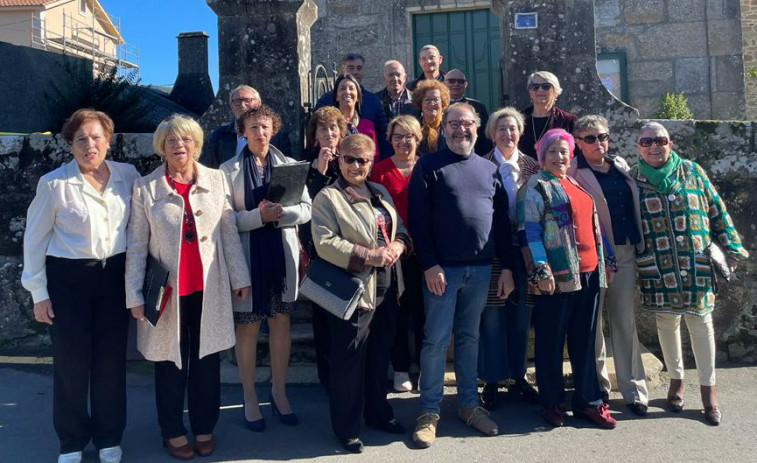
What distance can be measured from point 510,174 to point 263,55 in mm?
2316

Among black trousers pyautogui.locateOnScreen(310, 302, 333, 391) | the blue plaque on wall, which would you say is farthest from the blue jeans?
the blue plaque on wall

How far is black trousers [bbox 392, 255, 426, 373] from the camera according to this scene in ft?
13.7

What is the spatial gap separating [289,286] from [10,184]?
2.99m

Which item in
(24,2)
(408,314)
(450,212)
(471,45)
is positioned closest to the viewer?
(450,212)

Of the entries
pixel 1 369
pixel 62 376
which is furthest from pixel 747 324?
pixel 1 369

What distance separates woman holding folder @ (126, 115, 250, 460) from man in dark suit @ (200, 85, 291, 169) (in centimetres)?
70

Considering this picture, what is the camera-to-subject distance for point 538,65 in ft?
17.1

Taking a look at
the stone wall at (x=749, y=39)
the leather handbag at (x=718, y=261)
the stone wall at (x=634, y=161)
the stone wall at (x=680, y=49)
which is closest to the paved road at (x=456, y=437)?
the stone wall at (x=634, y=161)

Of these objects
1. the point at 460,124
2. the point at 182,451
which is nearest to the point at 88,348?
the point at 182,451

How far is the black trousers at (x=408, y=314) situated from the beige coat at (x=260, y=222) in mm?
707

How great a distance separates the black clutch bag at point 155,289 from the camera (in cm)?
339

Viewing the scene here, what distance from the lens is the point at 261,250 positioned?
153 inches

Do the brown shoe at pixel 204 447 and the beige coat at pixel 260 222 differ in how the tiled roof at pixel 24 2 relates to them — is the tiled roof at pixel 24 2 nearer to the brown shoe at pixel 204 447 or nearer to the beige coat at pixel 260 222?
the beige coat at pixel 260 222

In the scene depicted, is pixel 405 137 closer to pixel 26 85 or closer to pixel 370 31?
pixel 370 31
